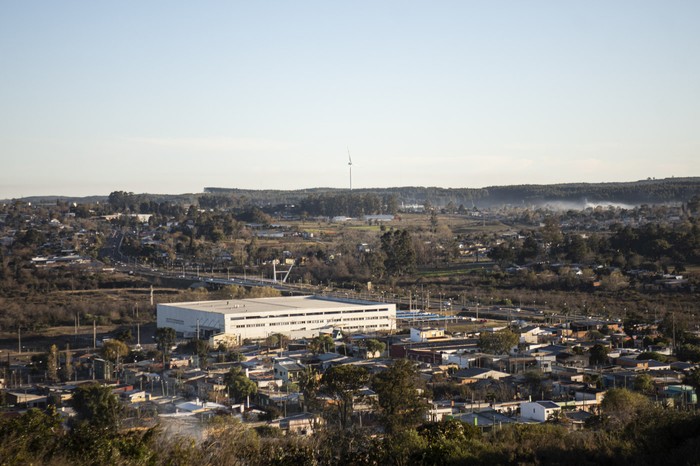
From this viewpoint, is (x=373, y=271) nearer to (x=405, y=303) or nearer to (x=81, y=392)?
(x=405, y=303)

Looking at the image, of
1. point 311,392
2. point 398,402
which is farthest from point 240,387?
point 398,402

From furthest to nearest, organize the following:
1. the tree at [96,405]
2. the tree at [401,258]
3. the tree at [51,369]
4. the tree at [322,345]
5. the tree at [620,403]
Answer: the tree at [401,258] < the tree at [322,345] < the tree at [51,369] < the tree at [96,405] < the tree at [620,403]

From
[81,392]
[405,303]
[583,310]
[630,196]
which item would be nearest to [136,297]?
[405,303]

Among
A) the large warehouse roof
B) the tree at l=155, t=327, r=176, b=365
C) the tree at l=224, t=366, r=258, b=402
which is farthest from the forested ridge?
the tree at l=224, t=366, r=258, b=402

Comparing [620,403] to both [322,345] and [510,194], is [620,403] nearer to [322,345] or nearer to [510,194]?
[322,345]

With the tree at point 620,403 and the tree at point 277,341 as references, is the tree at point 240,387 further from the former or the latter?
the tree at point 277,341

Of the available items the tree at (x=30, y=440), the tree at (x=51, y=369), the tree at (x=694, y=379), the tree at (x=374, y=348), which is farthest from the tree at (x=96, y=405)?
the tree at (x=694, y=379)

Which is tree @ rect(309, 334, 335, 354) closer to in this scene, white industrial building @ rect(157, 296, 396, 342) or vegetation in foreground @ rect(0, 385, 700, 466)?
white industrial building @ rect(157, 296, 396, 342)
